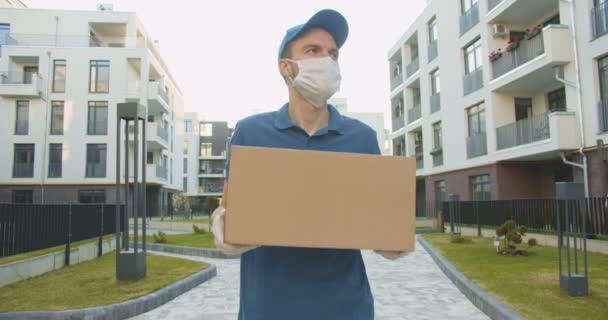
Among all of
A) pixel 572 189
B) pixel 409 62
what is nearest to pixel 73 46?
pixel 409 62

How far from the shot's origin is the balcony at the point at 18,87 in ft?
94.6

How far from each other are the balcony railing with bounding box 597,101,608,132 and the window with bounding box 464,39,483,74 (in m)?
7.40

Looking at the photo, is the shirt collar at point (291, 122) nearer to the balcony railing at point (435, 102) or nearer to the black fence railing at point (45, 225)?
the black fence railing at point (45, 225)

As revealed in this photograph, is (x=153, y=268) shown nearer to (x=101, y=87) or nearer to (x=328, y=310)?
(x=328, y=310)

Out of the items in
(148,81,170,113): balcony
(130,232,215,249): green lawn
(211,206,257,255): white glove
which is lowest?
(130,232,215,249): green lawn

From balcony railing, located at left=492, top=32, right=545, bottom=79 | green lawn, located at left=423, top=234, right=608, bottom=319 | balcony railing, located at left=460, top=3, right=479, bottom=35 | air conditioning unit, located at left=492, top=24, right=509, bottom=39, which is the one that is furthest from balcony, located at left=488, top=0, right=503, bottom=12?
green lawn, located at left=423, top=234, right=608, bottom=319

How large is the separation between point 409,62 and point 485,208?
16654 mm

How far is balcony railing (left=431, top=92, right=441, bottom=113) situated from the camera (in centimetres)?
2559

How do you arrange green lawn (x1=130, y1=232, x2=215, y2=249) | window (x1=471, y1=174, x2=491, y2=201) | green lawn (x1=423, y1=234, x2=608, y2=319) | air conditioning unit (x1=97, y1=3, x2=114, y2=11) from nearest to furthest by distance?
green lawn (x1=423, y1=234, x2=608, y2=319)
green lawn (x1=130, y1=232, x2=215, y2=249)
window (x1=471, y1=174, x2=491, y2=201)
air conditioning unit (x1=97, y1=3, x2=114, y2=11)

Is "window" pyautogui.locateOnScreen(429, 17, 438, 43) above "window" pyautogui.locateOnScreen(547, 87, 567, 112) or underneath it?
above

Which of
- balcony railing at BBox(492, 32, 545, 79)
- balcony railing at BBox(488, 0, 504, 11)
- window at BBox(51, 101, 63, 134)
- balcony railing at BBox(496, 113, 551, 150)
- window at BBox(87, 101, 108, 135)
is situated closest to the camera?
balcony railing at BBox(496, 113, 551, 150)

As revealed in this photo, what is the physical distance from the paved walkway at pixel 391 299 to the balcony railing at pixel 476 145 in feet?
39.2

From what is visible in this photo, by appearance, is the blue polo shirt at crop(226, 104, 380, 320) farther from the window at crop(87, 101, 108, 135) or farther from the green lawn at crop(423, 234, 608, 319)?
the window at crop(87, 101, 108, 135)

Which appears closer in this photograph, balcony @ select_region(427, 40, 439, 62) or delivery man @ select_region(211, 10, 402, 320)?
delivery man @ select_region(211, 10, 402, 320)
